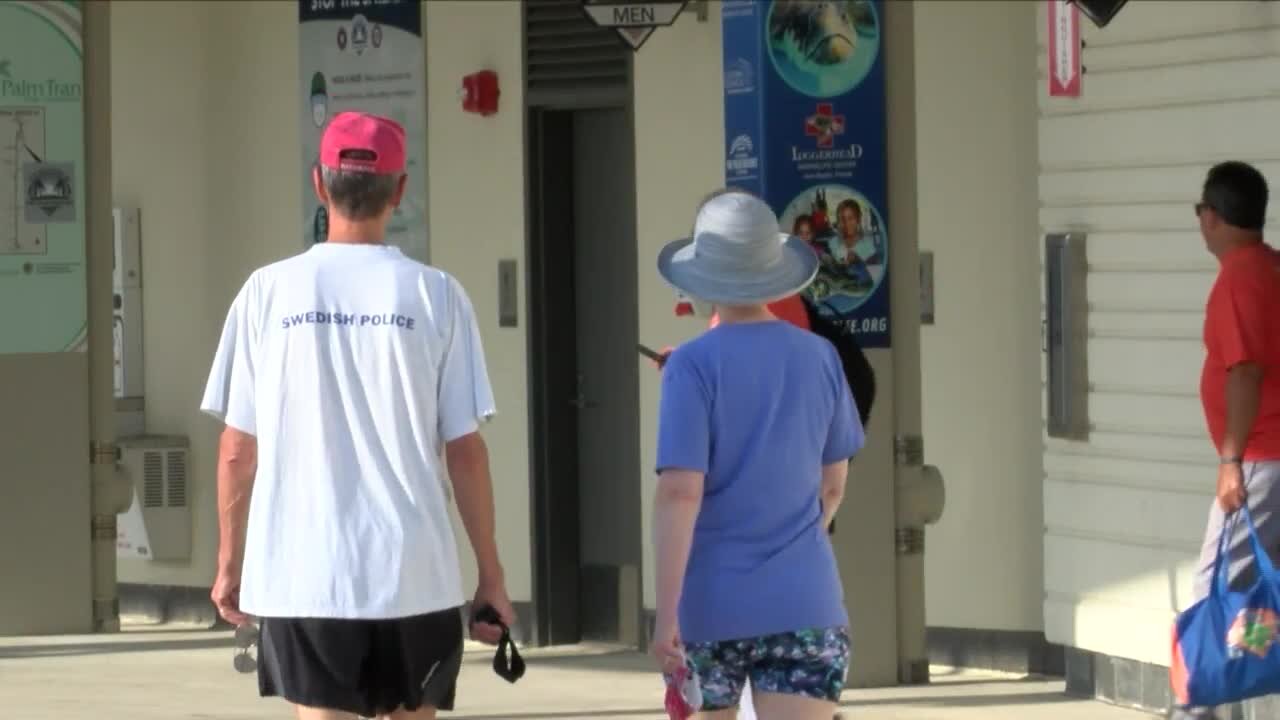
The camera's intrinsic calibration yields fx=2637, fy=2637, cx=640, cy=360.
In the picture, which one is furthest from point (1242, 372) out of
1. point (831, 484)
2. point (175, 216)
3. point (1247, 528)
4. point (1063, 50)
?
point (175, 216)

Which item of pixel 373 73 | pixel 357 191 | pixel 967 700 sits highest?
pixel 373 73

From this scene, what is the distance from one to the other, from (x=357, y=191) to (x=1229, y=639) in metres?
3.27

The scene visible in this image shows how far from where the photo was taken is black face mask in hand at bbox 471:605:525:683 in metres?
5.21

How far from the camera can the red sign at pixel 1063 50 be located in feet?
32.0

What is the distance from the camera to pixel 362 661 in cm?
522

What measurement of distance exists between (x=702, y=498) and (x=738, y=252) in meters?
0.55

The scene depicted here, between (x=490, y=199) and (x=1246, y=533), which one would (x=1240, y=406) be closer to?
(x=1246, y=533)

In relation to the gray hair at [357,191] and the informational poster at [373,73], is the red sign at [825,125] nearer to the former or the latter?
the informational poster at [373,73]

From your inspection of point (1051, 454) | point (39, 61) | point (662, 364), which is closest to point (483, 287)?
point (39, 61)

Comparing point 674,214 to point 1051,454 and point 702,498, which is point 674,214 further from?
point 702,498

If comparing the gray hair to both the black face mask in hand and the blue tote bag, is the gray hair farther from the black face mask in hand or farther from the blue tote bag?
the blue tote bag

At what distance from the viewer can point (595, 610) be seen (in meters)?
12.5

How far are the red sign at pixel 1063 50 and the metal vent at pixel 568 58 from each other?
2.65 metres

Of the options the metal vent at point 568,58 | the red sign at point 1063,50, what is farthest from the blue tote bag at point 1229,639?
the metal vent at point 568,58
